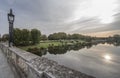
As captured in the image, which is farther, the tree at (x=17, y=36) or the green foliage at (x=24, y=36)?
the green foliage at (x=24, y=36)

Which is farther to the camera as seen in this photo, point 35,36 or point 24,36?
point 35,36

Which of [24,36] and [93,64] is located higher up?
[24,36]

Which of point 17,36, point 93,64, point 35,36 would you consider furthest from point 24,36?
point 93,64

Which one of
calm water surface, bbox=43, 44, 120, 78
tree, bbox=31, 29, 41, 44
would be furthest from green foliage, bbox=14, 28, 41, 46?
calm water surface, bbox=43, 44, 120, 78

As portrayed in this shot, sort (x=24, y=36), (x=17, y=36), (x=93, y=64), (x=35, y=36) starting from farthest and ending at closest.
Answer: (x=35, y=36), (x=24, y=36), (x=17, y=36), (x=93, y=64)

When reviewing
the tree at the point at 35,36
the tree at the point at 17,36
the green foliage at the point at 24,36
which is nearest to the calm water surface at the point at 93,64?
the tree at the point at 17,36

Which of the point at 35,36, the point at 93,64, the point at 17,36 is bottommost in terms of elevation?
the point at 93,64

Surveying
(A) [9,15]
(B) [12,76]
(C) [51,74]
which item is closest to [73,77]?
(C) [51,74]

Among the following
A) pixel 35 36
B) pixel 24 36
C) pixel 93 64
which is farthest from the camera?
pixel 35 36

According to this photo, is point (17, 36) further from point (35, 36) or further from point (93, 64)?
point (93, 64)

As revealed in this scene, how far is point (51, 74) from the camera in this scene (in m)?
2.08

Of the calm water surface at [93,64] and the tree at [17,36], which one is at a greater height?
the tree at [17,36]

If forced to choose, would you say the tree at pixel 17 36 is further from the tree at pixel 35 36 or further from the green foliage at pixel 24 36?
the tree at pixel 35 36

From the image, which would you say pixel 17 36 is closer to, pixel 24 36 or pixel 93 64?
pixel 24 36
